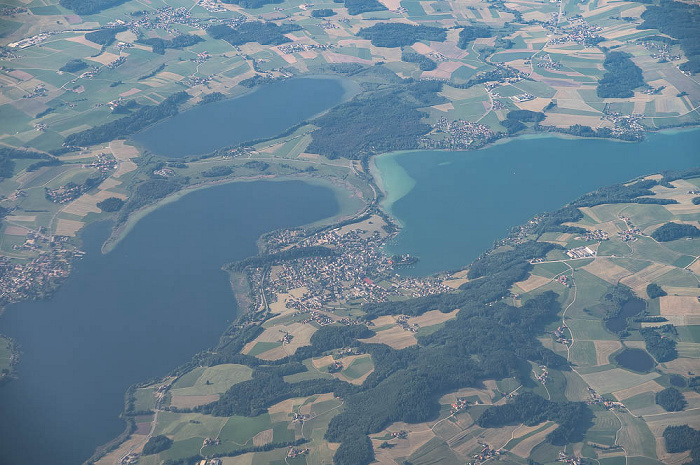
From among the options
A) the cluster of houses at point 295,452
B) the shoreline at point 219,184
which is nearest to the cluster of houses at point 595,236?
the shoreline at point 219,184

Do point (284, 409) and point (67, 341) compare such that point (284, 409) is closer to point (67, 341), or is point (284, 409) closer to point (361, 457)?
point (361, 457)

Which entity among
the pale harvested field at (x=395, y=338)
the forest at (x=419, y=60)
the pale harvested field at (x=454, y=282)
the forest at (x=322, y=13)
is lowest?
the pale harvested field at (x=395, y=338)

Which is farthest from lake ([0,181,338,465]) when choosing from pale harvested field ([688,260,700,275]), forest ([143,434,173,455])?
pale harvested field ([688,260,700,275])

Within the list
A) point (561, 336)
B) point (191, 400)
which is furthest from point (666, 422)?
point (191, 400)

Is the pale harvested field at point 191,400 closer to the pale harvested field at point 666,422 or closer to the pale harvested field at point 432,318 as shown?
the pale harvested field at point 432,318

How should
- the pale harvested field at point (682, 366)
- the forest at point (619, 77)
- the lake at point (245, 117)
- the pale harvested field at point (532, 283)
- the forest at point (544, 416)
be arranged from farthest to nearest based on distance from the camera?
the forest at point (619, 77) < the lake at point (245, 117) < the pale harvested field at point (532, 283) < the pale harvested field at point (682, 366) < the forest at point (544, 416)

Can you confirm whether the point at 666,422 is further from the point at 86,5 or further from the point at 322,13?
the point at 86,5

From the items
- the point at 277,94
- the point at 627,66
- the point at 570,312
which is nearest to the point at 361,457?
the point at 570,312
